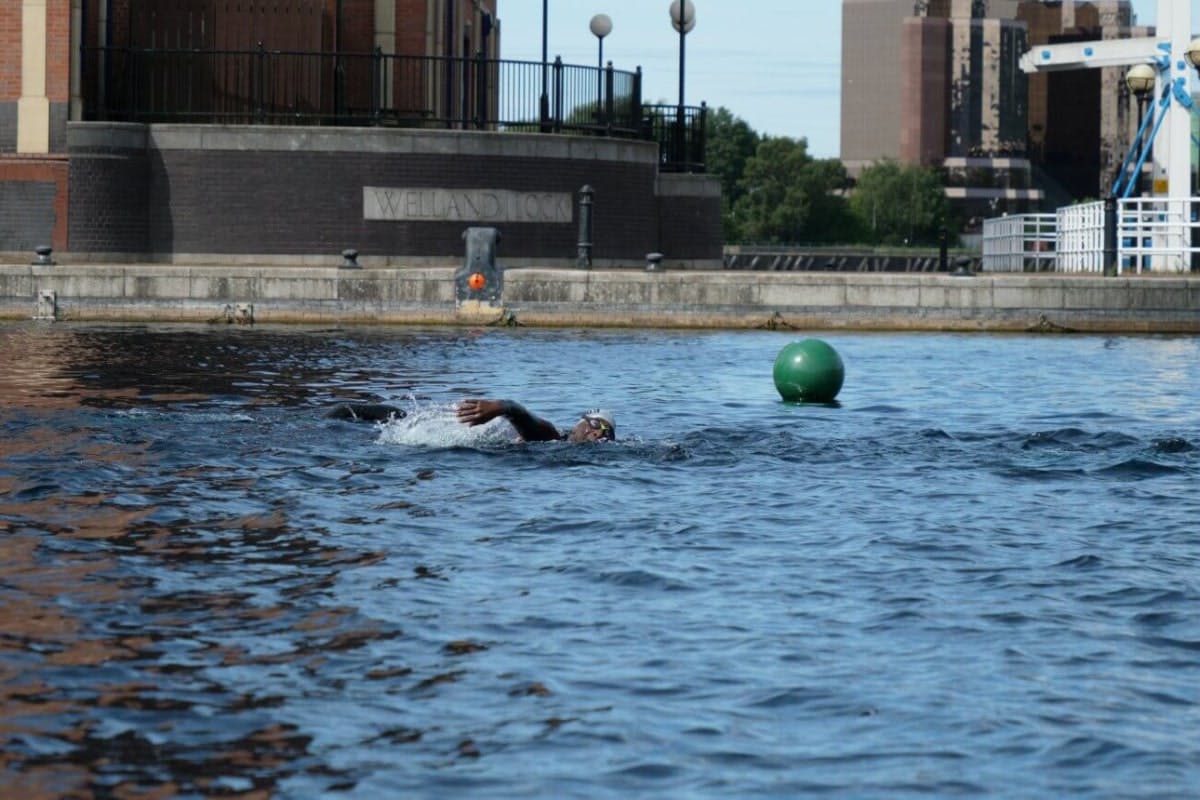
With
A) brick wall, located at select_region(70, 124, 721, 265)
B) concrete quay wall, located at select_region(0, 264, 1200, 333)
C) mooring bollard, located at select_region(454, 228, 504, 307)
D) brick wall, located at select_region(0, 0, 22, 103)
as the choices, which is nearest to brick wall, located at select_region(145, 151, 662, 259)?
brick wall, located at select_region(70, 124, 721, 265)

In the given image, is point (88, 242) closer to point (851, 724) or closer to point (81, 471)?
point (81, 471)

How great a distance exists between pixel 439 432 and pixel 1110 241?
69.4ft

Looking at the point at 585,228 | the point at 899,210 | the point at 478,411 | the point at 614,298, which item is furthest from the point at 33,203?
the point at 899,210

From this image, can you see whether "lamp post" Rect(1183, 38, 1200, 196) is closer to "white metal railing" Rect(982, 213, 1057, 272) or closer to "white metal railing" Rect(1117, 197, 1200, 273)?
"white metal railing" Rect(1117, 197, 1200, 273)

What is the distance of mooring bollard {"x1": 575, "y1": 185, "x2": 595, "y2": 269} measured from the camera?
33906 mm

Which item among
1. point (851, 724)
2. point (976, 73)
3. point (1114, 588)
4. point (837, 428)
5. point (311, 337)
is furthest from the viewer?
point (976, 73)

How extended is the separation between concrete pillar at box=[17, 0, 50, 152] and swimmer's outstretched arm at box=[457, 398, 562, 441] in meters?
21.5

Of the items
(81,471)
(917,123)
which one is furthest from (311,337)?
(917,123)

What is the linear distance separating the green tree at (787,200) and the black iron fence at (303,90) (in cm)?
12013

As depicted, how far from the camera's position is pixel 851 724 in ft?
24.2

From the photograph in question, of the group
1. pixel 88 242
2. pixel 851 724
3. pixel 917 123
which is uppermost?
pixel 917 123

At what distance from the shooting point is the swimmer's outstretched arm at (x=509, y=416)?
13.9m

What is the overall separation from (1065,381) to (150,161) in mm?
18087

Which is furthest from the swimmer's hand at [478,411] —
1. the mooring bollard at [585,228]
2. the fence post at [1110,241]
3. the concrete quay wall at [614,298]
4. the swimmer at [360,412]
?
the fence post at [1110,241]
